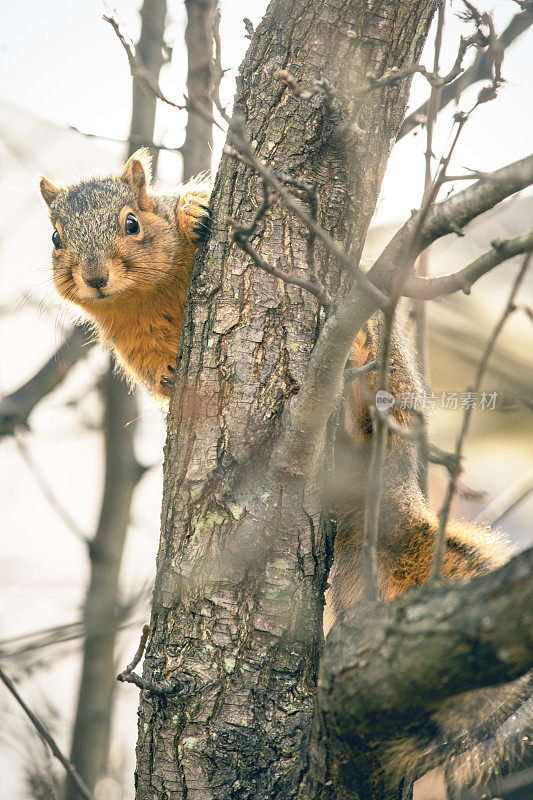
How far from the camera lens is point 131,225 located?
325 cm

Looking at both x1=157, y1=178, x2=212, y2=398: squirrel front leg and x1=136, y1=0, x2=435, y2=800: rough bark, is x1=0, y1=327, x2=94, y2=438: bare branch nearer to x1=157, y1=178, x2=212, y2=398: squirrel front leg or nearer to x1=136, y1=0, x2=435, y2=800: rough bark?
x1=157, y1=178, x2=212, y2=398: squirrel front leg

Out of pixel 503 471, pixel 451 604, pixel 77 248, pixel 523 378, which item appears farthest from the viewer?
pixel 503 471

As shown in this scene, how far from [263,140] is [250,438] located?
942mm

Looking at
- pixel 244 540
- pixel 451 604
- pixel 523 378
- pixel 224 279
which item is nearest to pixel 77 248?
pixel 224 279

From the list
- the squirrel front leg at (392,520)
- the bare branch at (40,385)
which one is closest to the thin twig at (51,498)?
the bare branch at (40,385)

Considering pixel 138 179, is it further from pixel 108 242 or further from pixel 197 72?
pixel 197 72

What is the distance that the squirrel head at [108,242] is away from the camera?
306 cm

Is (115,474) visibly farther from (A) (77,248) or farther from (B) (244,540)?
(B) (244,540)

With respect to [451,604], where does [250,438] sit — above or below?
above

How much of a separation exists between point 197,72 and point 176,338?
1780 mm

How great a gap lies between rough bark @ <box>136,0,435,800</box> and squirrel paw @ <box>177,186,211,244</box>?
0.44 metres

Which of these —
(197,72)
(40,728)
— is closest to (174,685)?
(40,728)

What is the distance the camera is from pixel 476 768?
2328mm

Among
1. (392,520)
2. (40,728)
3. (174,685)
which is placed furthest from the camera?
(392,520)
